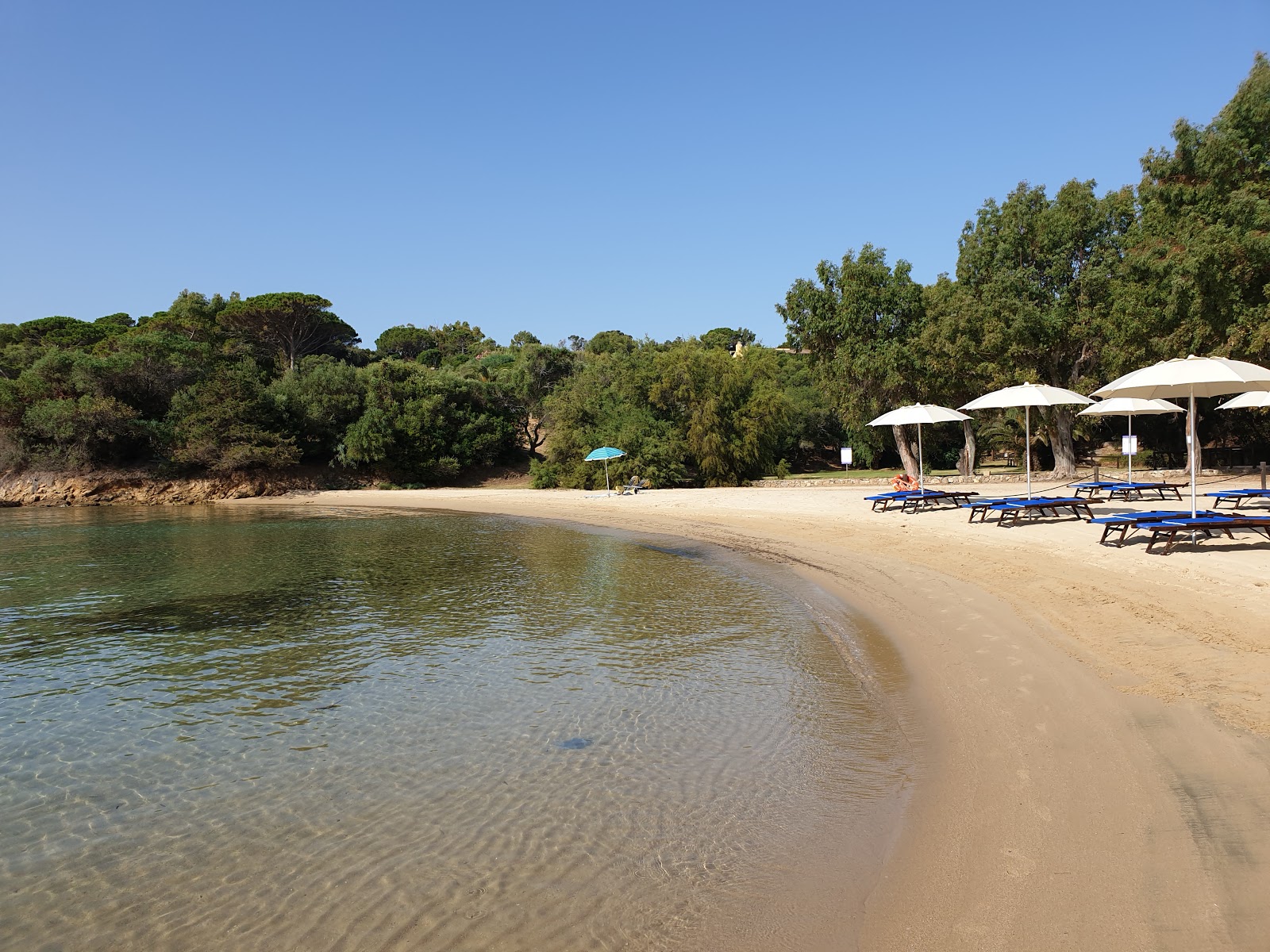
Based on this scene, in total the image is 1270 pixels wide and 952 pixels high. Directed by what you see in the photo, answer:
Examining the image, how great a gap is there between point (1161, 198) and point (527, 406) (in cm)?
3556

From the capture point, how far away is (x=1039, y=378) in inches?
1120

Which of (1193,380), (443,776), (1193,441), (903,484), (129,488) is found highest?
(1193,380)

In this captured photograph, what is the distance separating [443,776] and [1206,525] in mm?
11175

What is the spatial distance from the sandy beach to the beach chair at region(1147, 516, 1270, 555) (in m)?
0.24

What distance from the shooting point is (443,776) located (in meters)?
5.86

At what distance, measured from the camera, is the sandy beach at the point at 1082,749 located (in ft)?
11.6

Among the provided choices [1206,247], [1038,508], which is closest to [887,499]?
[1038,508]

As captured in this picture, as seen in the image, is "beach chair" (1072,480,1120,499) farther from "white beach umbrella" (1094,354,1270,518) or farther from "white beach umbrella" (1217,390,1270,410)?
"white beach umbrella" (1094,354,1270,518)

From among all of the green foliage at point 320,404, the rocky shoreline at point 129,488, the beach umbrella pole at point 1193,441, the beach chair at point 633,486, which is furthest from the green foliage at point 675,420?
the beach umbrella pole at point 1193,441

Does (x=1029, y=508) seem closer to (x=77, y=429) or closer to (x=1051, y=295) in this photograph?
(x=1051, y=295)

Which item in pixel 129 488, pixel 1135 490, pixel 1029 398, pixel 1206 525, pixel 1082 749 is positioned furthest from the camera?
pixel 129 488

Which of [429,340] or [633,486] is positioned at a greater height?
[429,340]

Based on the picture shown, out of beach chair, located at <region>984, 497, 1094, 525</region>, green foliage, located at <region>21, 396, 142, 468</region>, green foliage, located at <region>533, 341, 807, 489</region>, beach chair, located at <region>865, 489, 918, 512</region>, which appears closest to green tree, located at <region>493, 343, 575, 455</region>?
green foliage, located at <region>533, 341, 807, 489</region>

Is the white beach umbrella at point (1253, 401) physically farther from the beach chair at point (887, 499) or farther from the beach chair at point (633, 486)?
the beach chair at point (633, 486)
